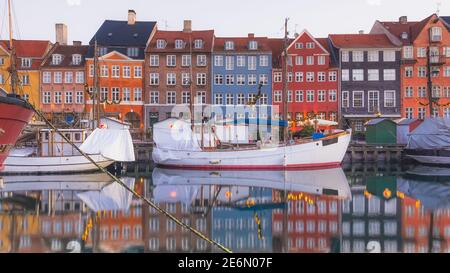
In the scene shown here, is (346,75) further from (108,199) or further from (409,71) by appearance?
(108,199)

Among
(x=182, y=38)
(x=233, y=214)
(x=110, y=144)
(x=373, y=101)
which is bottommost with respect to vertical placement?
(x=233, y=214)

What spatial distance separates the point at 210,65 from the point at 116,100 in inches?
426

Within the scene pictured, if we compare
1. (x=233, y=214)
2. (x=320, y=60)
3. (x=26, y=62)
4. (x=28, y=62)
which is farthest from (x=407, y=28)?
(x=233, y=214)

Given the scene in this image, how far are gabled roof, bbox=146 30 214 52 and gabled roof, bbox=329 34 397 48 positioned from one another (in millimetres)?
14040

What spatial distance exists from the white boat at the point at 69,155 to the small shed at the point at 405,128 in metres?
24.9

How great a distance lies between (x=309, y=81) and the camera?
4994 centimetres

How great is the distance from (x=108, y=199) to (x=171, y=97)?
31.4 m

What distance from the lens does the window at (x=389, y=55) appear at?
163ft

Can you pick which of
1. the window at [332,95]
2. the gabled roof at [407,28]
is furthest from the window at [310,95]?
the gabled roof at [407,28]

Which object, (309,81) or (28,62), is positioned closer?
(28,62)

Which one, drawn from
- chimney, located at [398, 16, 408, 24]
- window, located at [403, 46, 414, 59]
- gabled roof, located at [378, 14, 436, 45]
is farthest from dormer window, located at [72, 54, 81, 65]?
chimney, located at [398, 16, 408, 24]

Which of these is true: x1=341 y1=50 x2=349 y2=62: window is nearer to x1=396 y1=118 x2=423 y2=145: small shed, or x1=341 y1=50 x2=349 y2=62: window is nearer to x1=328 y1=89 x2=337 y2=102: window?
x1=328 y1=89 x2=337 y2=102: window

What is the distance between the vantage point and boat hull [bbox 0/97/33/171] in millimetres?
12297
